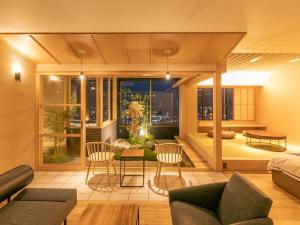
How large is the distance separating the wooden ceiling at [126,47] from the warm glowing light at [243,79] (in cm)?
489

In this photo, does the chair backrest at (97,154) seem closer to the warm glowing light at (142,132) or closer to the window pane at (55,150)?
the window pane at (55,150)

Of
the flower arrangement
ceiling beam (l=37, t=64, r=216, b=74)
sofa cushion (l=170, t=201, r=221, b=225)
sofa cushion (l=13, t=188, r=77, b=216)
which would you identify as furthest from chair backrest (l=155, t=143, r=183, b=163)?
the flower arrangement

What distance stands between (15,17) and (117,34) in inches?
52.9

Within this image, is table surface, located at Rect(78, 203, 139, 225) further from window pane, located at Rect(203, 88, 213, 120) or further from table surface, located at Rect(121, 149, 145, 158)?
window pane, located at Rect(203, 88, 213, 120)

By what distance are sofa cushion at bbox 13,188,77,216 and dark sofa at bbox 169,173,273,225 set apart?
114 cm

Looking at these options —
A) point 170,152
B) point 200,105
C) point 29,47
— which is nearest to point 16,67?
point 29,47

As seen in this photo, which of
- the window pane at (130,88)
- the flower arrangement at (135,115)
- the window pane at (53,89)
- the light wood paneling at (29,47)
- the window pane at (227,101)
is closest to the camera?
the light wood paneling at (29,47)

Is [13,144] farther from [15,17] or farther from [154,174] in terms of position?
[154,174]

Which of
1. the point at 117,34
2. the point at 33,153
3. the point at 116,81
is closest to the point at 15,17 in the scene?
the point at 117,34

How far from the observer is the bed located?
3016mm

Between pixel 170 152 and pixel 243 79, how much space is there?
6.69 m

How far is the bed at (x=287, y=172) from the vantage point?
3016 mm

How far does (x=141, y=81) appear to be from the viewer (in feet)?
30.7

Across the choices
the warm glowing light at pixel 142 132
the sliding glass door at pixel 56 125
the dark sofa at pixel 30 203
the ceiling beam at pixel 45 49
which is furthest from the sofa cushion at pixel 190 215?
the warm glowing light at pixel 142 132
